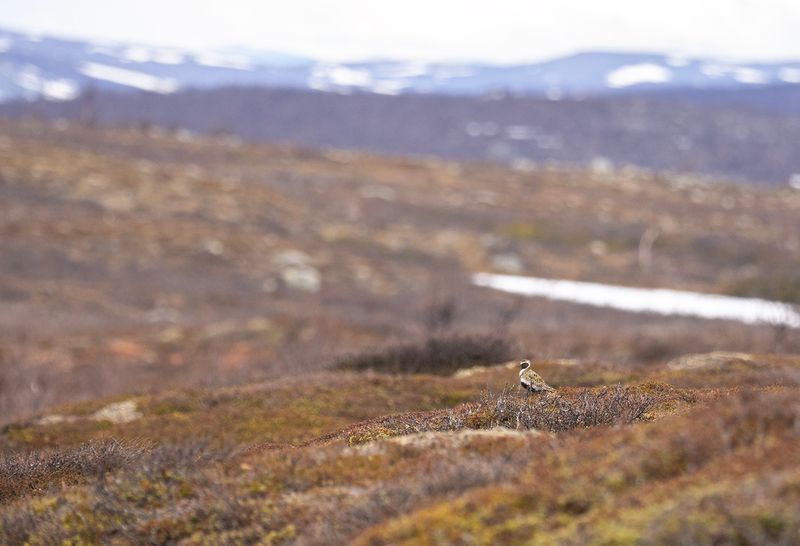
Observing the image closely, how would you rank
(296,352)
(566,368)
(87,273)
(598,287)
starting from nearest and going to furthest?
(566,368) → (296,352) → (87,273) → (598,287)

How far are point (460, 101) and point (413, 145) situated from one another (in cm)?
1024

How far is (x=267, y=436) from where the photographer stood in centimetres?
1025

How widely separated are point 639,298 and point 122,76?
168789mm

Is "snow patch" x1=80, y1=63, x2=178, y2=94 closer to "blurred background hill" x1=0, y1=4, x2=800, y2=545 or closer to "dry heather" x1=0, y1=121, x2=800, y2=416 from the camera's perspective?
"blurred background hill" x1=0, y1=4, x2=800, y2=545

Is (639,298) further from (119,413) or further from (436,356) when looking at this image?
(119,413)

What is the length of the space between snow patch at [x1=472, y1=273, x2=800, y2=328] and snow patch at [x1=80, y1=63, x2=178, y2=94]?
147 meters

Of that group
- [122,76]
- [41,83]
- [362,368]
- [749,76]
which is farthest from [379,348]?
[749,76]

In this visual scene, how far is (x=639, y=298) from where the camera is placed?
133 ft

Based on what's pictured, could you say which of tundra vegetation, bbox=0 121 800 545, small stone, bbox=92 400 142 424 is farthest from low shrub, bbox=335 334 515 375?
small stone, bbox=92 400 142 424

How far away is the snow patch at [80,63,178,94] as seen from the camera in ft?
590

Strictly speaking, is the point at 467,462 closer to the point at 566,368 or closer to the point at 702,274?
the point at 566,368

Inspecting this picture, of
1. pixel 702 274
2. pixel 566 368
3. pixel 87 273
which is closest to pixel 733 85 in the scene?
pixel 702 274

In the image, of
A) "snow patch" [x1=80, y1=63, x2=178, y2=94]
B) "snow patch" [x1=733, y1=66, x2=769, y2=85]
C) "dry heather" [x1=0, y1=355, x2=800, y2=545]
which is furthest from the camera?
"snow patch" [x1=733, y1=66, x2=769, y2=85]

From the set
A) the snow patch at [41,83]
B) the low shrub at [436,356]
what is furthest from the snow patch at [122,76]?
the low shrub at [436,356]
